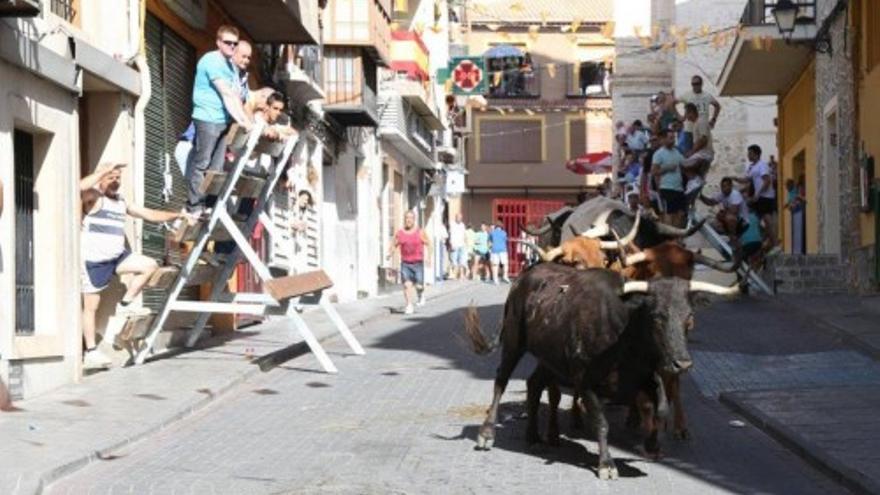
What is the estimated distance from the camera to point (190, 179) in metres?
16.5

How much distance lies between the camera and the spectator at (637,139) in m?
30.0

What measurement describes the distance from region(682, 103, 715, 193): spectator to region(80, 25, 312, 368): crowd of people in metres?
6.82

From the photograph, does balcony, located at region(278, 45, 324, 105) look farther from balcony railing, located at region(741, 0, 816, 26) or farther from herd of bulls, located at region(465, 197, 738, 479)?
herd of bulls, located at region(465, 197, 738, 479)

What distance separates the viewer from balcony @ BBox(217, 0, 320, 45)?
21922mm

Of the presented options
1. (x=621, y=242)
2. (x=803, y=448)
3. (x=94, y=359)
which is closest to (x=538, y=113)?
(x=94, y=359)

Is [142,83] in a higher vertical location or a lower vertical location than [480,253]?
higher

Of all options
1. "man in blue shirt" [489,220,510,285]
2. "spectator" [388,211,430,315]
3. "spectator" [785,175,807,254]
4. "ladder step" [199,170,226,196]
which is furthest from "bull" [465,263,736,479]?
"man in blue shirt" [489,220,510,285]

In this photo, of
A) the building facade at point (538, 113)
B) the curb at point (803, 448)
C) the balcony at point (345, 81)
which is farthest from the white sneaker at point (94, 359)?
the building facade at point (538, 113)

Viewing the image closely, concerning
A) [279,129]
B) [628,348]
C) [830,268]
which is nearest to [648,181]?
[830,268]

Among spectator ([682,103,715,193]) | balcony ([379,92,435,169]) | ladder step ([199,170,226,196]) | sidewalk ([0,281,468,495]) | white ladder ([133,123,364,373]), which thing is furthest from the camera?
balcony ([379,92,435,169])

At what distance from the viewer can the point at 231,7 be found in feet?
71.8

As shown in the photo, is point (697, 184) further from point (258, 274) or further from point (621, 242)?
point (621, 242)

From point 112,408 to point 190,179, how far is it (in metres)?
4.56

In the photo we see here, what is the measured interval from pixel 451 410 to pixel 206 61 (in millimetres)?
5546
